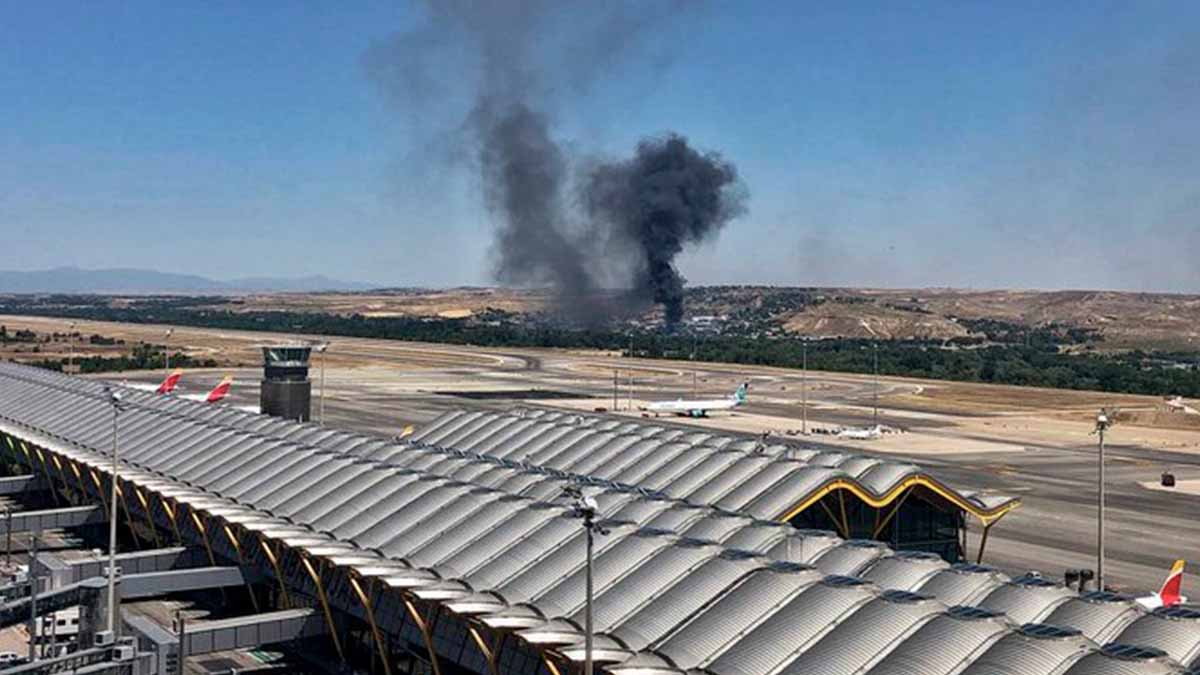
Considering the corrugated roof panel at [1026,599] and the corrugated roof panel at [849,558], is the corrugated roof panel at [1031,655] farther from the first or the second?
the corrugated roof panel at [849,558]

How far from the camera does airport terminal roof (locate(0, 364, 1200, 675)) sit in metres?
27.4

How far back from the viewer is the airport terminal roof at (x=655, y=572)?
1080 inches

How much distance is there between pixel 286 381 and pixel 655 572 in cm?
5517

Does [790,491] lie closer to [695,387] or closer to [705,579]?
[705,579]

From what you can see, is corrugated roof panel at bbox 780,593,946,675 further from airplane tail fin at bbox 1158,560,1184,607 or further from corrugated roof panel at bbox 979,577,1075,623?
airplane tail fin at bbox 1158,560,1184,607

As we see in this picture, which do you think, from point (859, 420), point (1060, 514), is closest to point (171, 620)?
point (1060, 514)

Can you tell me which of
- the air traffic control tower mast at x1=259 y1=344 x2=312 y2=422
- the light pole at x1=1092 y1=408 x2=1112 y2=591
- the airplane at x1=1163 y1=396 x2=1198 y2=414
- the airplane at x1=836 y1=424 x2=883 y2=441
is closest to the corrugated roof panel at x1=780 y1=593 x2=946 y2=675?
the light pole at x1=1092 y1=408 x2=1112 y2=591

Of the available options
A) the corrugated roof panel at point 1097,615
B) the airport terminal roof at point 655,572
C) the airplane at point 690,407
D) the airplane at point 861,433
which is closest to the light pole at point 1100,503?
the airport terminal roof at point 655,572

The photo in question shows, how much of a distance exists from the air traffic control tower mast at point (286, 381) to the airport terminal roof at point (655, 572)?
84.2 feet

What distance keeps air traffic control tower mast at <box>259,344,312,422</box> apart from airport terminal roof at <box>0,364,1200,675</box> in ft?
84.2

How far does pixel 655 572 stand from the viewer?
33.2 meters

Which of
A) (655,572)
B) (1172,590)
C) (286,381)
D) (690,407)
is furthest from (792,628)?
(690,407)

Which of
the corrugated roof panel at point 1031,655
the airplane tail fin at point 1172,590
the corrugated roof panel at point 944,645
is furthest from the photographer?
the airplane tail fin at point 1172,590

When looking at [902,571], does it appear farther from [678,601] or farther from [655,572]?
[678,601]
